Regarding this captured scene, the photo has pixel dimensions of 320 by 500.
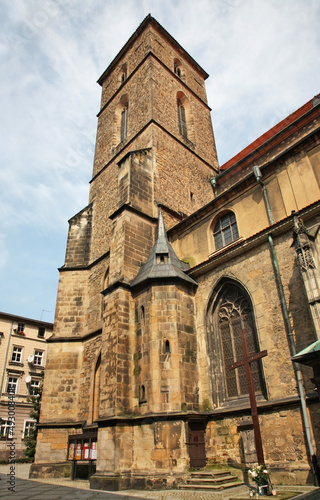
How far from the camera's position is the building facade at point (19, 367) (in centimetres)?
2467

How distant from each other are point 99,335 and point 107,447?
4.71m

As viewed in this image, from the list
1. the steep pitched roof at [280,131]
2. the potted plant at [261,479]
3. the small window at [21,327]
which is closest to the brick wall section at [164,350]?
the potted plant at [261,479]

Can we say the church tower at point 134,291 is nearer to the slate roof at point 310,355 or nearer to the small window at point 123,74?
the small window at point 123,74

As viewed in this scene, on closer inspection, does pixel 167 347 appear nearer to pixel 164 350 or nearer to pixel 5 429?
pixel 164 350

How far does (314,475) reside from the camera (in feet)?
22.4

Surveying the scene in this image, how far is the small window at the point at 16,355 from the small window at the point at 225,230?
868 inches

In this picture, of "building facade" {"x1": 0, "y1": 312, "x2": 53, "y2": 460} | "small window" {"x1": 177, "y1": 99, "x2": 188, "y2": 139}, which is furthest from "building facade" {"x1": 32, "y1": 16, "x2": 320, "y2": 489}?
"building facade" {"x1": 0, "y1": 312, "x2": 53, "y2": 460}

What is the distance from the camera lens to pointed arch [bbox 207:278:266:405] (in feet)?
31.0

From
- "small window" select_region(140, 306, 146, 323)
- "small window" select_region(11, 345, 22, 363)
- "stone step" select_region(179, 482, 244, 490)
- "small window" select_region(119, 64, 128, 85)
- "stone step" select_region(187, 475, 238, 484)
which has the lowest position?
"stone step" select_region(179, 482, 244, 490)

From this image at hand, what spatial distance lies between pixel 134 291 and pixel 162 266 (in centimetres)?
115

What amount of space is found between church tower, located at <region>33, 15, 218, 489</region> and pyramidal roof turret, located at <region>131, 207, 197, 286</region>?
0.05 meters

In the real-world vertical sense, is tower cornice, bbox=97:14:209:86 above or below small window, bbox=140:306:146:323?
above

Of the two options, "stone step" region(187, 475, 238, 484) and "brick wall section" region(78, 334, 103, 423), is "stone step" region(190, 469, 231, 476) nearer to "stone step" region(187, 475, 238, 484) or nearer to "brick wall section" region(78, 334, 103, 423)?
"stone step" region(187, 475, 238, 484)

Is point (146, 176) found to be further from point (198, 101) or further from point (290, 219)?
point (198, 101)
